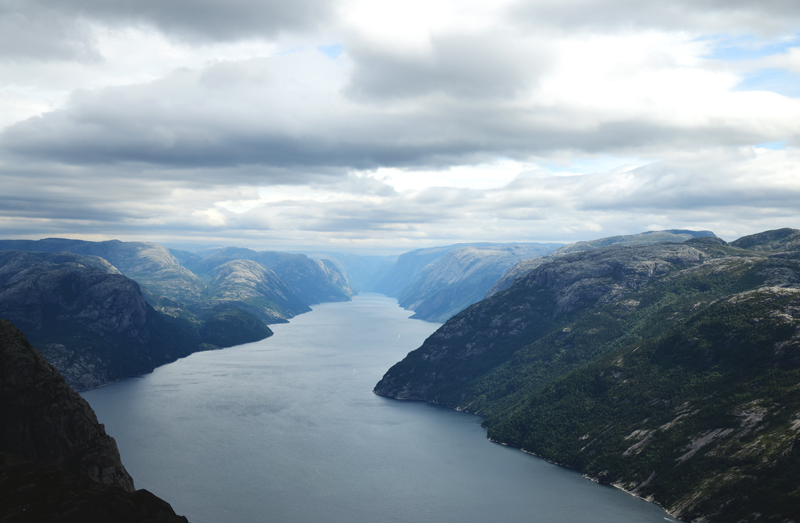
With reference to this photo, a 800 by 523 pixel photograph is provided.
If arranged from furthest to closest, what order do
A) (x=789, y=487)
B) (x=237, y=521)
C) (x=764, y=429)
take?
(x=764, y=429) → (x=237, y=521) → (x=789, y=487)

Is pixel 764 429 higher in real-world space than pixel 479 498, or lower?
higher

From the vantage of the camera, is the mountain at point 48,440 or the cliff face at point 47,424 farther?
the cliff face at point 47,424

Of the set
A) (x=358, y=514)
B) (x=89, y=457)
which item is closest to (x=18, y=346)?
(x=89, y=457)

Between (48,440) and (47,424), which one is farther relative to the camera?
(47,424)

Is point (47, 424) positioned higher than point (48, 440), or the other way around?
point (47, 424)

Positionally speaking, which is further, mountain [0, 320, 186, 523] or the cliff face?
the cliff face

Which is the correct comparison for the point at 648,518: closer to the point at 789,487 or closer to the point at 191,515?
the point at 789,487
